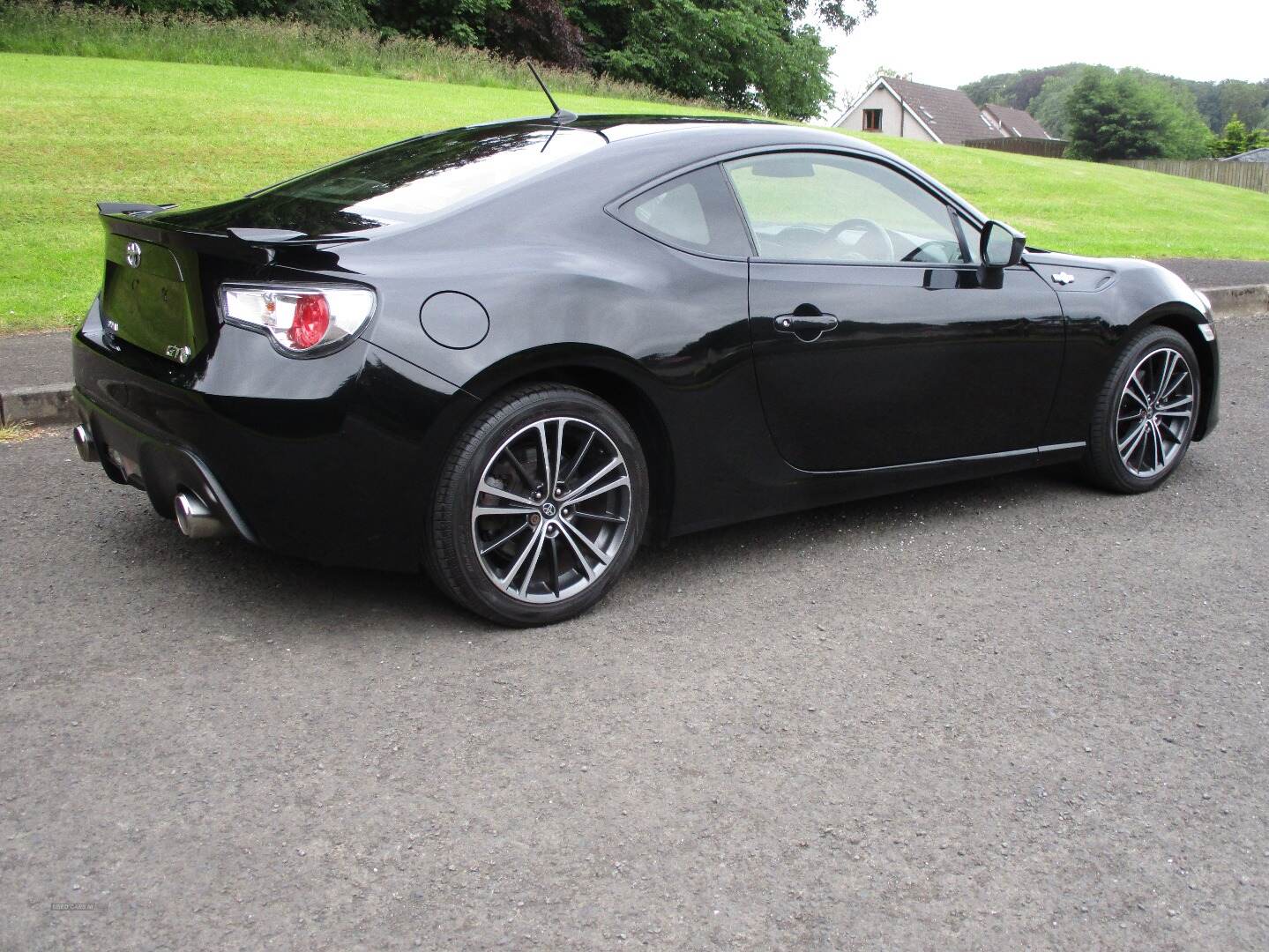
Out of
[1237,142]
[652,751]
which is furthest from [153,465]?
[1237,142]

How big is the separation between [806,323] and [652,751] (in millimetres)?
1671

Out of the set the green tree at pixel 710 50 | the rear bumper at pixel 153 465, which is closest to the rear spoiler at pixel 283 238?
the rear bumper at pixel 153 465

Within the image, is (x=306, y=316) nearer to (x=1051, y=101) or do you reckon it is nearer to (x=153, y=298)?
(x=153, y=298)

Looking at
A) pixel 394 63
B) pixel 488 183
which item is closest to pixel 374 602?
pixel 488 183

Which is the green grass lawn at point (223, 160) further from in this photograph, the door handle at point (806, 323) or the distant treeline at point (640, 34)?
the distant treeline at point (640, 34)

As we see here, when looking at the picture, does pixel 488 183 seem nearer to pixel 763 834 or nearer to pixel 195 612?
pixel 195 612

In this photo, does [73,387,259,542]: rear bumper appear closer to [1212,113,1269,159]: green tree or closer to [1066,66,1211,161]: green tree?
[1066,66,1211,161]: green tree

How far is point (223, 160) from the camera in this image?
1368 cm

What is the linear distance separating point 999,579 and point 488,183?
2175 mm

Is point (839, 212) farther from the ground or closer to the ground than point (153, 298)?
farther from the ground

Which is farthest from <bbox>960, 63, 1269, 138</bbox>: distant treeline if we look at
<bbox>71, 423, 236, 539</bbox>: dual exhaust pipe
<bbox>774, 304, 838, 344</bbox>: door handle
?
<bbox>71, 423, 236, 539</bbox>: dual exhaust pipe

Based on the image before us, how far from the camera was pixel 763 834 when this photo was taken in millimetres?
2623

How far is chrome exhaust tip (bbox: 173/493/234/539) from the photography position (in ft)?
11.1

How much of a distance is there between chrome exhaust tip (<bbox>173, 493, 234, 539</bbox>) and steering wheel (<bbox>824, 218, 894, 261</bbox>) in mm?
2299
